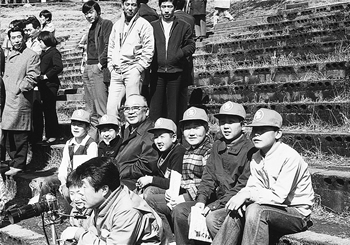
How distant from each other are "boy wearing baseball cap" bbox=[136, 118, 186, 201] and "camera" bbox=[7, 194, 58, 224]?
173 cm

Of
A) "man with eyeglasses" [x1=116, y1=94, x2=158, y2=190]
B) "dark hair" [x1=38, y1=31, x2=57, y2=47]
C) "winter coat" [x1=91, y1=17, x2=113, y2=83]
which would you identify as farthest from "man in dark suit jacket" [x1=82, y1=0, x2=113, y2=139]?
"man with eyeglasses" [x1=116, y1=94, x2=158, y2=190]

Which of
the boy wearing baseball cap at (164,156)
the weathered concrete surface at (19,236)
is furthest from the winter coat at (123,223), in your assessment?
the weathered concrete surface at (19,236)

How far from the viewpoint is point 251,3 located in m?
16.2

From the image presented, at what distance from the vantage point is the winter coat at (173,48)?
24.5 ft

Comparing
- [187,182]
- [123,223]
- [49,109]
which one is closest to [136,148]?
[187,182]

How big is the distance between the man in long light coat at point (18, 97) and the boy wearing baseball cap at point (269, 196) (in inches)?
164

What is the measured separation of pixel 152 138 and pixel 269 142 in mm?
1691

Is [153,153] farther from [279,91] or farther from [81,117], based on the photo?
[279,91]

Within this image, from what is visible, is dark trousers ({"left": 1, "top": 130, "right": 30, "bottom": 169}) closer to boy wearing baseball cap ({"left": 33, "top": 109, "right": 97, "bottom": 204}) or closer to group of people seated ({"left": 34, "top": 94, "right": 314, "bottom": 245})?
boy wearing baseball cap ({"left": 33, "top": 109, "right": 97, "bottom": 204})

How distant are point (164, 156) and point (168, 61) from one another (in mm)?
1820

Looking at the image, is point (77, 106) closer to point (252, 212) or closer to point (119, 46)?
point (119, 46)

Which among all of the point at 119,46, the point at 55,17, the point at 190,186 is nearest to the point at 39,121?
the point at 119,46

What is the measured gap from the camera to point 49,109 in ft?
30.7

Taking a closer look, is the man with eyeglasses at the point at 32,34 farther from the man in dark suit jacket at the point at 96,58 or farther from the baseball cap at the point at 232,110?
the baseball cap at the point at 232,110
